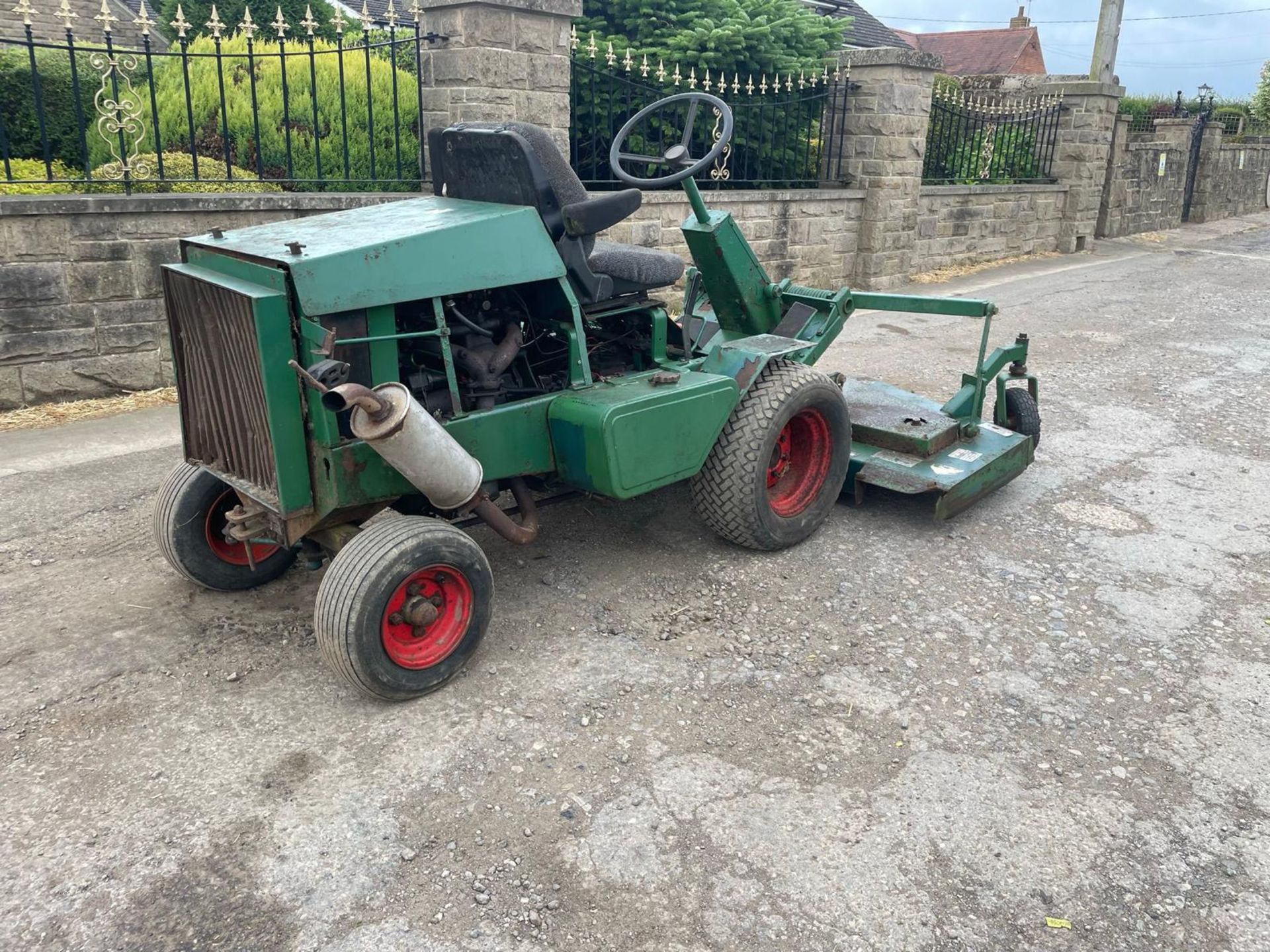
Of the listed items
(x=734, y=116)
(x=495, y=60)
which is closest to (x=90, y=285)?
(x=495, y=60)

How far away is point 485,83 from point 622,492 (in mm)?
4724

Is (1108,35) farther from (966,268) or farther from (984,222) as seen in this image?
(966,268)

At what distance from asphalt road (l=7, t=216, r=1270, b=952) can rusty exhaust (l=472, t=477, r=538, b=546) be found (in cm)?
34

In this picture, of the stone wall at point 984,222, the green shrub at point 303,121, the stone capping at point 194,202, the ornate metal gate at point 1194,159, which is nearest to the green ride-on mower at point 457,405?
the stone capping at point 194,202

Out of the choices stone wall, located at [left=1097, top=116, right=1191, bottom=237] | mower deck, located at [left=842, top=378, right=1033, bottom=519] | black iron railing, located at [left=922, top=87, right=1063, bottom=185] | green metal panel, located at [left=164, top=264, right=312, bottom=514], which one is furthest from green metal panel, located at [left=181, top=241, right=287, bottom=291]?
stone wall, located at [left=1097, top=116, right=1191, bottom=237]

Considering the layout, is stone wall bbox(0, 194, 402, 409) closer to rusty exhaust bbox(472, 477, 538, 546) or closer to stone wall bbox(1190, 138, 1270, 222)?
rusty exhaust bbox(472, 477, 538, 546)

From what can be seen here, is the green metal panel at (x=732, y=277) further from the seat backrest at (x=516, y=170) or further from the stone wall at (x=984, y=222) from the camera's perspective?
the stone wall at (x=984, y=222)

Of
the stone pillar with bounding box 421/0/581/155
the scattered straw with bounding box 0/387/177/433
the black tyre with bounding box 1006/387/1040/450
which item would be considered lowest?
the scattered straw with bounding box 0/387/177/433

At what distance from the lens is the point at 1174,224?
62.1 feet

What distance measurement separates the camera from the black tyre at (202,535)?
3791 millimetres

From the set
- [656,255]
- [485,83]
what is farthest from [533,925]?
[485,83]

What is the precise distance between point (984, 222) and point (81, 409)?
1092 centimetres

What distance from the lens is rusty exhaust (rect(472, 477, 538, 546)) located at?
11.5 feet

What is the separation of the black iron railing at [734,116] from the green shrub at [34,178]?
376 centimetres
